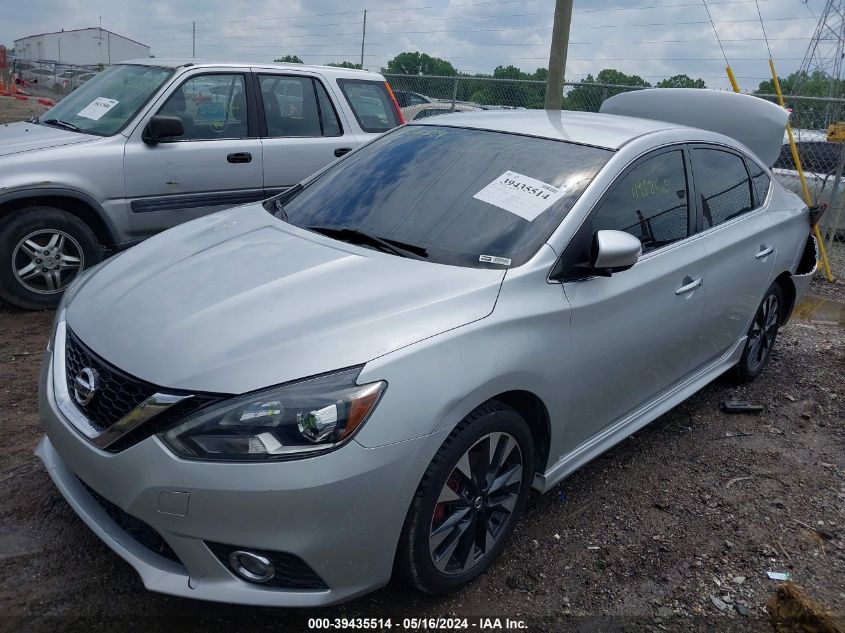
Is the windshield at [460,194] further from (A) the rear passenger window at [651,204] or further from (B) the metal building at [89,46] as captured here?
(B) the metal building at [89,46]

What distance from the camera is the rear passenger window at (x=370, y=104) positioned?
6.66 meters

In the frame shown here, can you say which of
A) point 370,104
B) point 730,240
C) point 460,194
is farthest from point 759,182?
point 370,104

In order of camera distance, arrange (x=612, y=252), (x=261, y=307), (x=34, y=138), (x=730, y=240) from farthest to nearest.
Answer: (x=34, y=138) < (x=730, y=240) < (x=612, y=252) < (x=261, y=307)

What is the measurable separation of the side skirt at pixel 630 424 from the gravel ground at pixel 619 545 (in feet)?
0.95

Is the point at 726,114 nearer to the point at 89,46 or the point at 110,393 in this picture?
the point at 110,393

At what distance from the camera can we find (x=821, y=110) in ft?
29.4

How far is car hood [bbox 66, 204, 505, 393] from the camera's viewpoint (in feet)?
7.44

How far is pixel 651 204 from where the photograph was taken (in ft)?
11.3

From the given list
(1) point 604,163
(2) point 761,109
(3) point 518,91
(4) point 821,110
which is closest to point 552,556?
(1) point 604,163

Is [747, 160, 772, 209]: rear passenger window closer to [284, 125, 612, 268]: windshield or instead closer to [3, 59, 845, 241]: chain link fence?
[284, 125, 612, 268]: windshield

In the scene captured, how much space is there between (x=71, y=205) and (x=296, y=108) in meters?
2.04

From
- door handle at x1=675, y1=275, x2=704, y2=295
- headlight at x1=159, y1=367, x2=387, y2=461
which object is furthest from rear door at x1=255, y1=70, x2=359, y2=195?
headlight at x1=159, y1=367, x2=387, y2=461

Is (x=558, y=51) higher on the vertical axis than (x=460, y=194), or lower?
higher

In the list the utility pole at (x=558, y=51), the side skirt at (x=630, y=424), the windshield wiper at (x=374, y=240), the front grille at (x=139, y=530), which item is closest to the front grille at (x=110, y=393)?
the front grille at (x=139, y=530)
